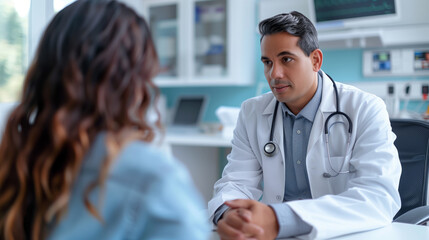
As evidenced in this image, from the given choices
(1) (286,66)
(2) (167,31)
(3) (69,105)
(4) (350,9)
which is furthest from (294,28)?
(2) (167,31)

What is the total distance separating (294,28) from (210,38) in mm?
1888

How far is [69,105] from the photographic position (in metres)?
0.56

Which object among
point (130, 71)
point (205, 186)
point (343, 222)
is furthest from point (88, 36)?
point (205, 186)

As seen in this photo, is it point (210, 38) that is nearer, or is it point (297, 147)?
point (297, 147)

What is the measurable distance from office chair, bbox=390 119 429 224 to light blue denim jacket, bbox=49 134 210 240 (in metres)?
1.06

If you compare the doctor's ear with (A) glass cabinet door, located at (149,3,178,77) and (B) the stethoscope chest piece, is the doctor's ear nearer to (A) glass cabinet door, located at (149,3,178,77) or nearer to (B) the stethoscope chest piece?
(B) the stethoscope chest piece

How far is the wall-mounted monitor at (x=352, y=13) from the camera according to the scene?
2410mm

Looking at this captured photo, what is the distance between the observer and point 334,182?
122 cm

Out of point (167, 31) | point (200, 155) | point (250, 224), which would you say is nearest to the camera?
point (250, 224)

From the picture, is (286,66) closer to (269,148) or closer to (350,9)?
(269,148)

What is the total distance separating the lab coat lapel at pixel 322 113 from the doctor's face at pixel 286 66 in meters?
0.07

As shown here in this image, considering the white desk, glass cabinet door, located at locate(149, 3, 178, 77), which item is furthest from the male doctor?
glass cabinet door, located at locate(149, 3, 178, 77)

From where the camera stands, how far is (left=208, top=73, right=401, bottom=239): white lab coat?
3.16 ft

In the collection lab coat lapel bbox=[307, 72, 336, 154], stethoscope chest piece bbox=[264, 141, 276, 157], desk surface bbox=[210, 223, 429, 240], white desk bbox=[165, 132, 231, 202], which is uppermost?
lab coat lapel bbox=[307, 72, 336, 154]
